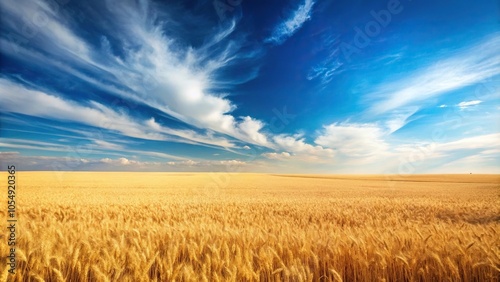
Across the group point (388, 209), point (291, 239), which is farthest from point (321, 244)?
point (388, 209)

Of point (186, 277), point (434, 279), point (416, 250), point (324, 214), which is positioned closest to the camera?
point (186, 277)

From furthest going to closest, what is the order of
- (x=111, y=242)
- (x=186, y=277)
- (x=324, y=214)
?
(x=324, y=214) → (x=111, y=242) → (x=186, y=277)

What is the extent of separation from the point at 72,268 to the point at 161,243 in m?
1.56

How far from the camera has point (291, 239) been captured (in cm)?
454

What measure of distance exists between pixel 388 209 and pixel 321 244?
10234 mm

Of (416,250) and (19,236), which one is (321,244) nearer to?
(416,250)

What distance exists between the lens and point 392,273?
3.49m

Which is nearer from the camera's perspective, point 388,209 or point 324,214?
point 324,214

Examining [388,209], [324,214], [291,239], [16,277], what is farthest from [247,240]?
[388,209]

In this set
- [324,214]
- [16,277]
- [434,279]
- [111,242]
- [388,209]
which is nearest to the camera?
[16,277]

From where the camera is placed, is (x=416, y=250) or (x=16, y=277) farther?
(x=416, y=250)

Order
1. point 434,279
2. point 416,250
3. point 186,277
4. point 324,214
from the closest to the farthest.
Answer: point 186,277
point 434,279
point 416,250
point 324,214

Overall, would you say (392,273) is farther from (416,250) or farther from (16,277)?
(16,277)

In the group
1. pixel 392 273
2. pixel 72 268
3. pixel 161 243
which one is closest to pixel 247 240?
pixel 161 243
